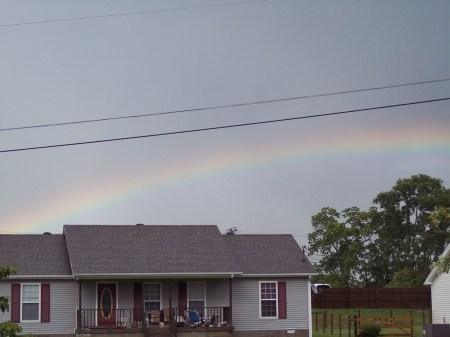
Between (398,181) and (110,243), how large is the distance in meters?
46.8

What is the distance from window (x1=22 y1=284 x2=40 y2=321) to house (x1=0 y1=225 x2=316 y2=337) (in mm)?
43

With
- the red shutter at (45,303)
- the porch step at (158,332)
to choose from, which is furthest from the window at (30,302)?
the porch step at (158,332)

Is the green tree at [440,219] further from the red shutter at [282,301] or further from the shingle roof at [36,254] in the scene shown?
the shingle roof at [36,254]

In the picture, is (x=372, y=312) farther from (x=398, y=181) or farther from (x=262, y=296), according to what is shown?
(x=398, y=181)

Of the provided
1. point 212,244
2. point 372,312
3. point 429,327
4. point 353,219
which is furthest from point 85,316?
point 353,219

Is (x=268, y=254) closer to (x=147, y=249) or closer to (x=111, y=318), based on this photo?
(x=147, y=249)

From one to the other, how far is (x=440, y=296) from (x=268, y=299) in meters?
11.7

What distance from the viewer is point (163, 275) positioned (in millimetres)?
33875

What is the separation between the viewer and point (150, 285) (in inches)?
1387

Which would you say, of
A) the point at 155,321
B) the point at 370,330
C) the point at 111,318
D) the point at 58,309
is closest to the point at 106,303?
the point at 111,318

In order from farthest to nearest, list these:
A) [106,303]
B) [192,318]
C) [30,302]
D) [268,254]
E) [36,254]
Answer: [268,254], [36,254], [106,303], [192,318], [30,302]

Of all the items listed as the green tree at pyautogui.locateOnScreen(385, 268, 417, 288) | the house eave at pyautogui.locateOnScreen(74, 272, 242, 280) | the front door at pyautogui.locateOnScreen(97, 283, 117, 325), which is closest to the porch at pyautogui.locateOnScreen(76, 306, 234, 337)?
the front door at pyautogui.locateOnScreen(97, 283, 117, 325)

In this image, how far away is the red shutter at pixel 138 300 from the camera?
112 ft

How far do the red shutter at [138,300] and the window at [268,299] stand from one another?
218 inches
